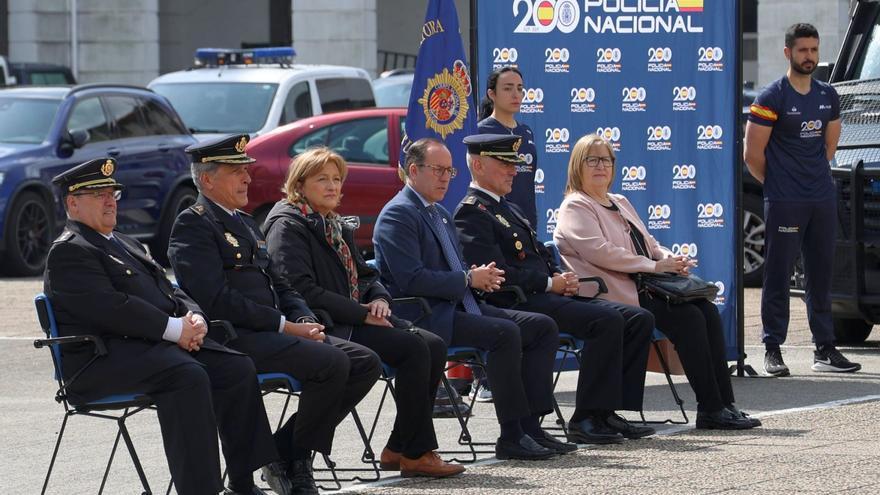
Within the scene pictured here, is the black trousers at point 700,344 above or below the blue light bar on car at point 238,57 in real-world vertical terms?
below

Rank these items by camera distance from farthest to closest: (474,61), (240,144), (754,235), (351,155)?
(351,155), (754,235), (474,61), (240,144)

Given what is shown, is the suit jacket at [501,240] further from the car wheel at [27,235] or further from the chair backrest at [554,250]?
the car wheel at [27,235]

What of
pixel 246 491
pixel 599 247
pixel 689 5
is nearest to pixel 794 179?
pixel 689 5

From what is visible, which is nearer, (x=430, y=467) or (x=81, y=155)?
(x=430, y=467)

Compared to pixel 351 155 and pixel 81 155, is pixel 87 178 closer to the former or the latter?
pixel 351 155

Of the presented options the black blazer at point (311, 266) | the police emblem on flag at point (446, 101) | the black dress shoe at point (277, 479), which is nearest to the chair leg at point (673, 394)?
the police emblem on flag at point (446, 101)

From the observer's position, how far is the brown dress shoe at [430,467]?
25.9 ft

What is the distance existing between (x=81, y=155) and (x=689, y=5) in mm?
8470

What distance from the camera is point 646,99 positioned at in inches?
428

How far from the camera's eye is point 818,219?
11.2m

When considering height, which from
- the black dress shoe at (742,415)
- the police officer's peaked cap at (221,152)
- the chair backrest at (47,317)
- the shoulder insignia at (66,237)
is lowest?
the black dress shoe at (742,415)

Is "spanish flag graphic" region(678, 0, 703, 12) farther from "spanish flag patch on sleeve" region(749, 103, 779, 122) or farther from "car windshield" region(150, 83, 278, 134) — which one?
"car windshield" region(150, 83, 278, 134)

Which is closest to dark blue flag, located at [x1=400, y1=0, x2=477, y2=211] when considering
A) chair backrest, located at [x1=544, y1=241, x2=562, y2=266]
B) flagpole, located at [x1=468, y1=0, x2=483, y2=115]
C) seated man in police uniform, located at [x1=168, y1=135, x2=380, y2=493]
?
flagpole, located at [x1=468, y1=0, x2=483, y2=115]

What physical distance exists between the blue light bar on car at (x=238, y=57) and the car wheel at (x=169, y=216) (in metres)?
1.86
